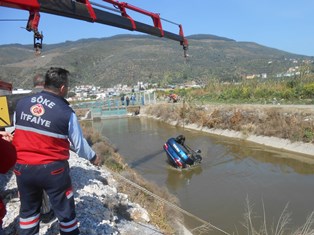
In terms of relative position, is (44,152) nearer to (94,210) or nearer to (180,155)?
(94,210)

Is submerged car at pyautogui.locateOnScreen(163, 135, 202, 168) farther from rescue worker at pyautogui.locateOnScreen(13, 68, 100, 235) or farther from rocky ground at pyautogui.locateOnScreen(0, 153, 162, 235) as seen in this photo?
rescue worker at pyautogui.locateOnScreen(13, 68, 100, 235)

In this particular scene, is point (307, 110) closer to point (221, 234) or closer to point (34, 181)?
point (221, 234)

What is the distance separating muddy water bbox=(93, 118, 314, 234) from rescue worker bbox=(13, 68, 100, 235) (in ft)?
18.4

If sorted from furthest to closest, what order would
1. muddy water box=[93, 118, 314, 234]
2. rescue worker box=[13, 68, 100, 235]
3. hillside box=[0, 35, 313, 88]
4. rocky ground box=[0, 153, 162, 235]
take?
1. hillside box=[0, 35, 313, 88]
2. muddy water box=[93, 118, 314, 234]
3. rocky ground box=[0, 153, 162, 235]
4. rescue worker box=[13, 68, 100, 235]

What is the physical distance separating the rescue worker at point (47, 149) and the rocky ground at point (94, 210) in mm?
1054

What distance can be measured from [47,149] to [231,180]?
11088 millimetres

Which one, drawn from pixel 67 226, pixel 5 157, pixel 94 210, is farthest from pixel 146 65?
pixel 5 157

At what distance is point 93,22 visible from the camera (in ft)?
30.7

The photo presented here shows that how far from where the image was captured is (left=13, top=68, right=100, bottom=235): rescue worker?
3678 millimetres

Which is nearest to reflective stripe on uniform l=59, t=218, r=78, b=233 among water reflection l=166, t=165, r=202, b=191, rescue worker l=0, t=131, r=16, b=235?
rescue worker l=0, t=131, r=16, b=235

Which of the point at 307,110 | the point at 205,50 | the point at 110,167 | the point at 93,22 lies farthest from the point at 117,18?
the point at 205,50

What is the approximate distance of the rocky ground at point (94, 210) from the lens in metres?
5.04

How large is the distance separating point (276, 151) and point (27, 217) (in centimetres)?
1670

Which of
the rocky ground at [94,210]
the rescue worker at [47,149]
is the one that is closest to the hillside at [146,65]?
the rocky ground at [94,210]
